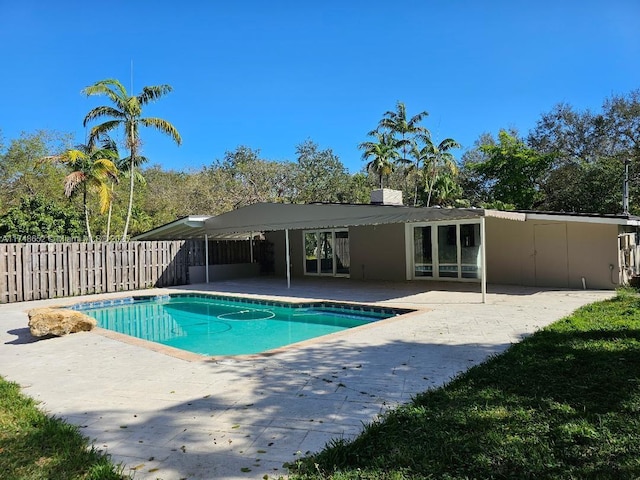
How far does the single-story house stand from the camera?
11.3m

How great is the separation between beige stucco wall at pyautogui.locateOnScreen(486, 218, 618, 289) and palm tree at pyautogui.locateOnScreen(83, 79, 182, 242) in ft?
46.1

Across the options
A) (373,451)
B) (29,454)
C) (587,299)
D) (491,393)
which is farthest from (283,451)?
(587,299)

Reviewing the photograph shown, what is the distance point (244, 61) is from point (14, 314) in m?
13.2

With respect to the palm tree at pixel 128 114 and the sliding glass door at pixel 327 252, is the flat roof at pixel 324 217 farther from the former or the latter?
the palm tree at pixel 128 114

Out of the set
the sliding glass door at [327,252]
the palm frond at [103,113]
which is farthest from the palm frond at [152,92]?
the sliding glass door at [327,252]

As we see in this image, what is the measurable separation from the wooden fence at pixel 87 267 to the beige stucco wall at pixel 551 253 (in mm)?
11754

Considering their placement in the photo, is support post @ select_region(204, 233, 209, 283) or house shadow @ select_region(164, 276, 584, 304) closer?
house shadow @ select_region(164, 276, 584, 304)

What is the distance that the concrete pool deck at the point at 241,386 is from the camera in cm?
302

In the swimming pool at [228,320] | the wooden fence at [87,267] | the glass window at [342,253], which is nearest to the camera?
the swimming pool at [228,320]

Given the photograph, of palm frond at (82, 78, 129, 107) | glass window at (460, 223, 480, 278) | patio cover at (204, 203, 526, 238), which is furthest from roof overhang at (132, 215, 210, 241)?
glass window at (460, 223, 480, 278)

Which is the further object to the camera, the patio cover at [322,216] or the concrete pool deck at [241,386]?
the patio cover at [322,216]

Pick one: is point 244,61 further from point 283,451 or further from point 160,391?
point 283,451

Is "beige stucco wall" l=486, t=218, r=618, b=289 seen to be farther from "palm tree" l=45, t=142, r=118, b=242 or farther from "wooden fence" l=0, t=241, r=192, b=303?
"palm tree" l=45, t=142, r=118, b=242

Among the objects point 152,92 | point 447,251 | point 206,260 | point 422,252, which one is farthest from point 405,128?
point 206,260
